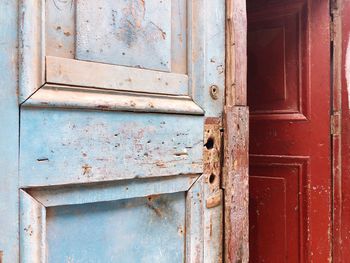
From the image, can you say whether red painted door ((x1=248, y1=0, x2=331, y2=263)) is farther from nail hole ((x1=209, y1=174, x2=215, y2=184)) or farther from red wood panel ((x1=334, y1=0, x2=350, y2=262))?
nail hole ((x1=209, y1=174, x2=215, y2=184))

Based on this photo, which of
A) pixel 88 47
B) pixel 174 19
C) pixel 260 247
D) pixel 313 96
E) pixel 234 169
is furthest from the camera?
pixel 260 247

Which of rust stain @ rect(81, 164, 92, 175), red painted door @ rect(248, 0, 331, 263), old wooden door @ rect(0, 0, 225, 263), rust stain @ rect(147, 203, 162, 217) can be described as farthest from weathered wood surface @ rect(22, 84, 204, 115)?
red painted door @ rect(248, 0, 331, 263)

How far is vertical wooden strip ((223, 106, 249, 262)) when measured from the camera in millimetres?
1027

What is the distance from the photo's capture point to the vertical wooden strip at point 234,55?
1.05 m

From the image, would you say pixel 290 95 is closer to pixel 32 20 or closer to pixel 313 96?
pixel 313 96

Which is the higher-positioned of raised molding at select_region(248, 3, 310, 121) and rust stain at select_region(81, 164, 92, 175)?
raised molding at select_region(248, 3, 310, 121)

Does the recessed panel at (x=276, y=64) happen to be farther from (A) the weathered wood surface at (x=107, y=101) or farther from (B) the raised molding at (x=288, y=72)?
(A) the weathered wood surface at (x=107, y=101)

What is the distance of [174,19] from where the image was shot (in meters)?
0.93

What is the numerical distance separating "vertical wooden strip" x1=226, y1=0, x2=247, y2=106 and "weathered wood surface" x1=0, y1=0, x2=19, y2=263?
60 cm

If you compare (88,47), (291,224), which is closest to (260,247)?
(291,224)

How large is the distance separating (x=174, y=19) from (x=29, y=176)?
54cm

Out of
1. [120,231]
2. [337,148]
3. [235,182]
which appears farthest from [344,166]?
[120,231]

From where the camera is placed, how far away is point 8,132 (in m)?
0.65

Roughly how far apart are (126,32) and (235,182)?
539 millimetres
